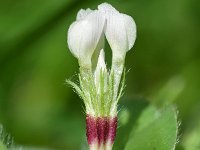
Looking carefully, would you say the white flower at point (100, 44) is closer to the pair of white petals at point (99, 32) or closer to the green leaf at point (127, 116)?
the pair of white petals at point (99, 32)

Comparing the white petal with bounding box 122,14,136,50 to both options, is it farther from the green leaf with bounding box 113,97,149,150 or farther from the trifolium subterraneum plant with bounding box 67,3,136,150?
the green leaf with bounding box 113,97,149,150

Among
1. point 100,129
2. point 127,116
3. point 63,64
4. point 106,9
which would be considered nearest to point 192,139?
point 127,116

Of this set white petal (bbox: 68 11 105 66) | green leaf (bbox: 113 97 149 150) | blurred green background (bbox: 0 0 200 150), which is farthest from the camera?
blurred green background (bbox: 0 0 200 150)

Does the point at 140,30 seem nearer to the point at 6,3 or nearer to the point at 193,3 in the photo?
→ the point at 193,3

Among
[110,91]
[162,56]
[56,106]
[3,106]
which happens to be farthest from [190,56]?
[110,91]

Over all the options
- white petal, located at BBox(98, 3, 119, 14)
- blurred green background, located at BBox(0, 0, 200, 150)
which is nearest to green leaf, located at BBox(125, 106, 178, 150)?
white petal, located at BBox(98, 3, 119, 14)

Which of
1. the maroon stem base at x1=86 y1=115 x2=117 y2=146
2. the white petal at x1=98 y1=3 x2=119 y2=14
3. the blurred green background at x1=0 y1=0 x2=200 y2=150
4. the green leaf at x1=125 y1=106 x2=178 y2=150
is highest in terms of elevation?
the blurred green background at x1=0 y1=0 x2=200 y2=150

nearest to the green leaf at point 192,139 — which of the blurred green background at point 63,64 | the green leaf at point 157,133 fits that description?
the green leaf at point 157,133
